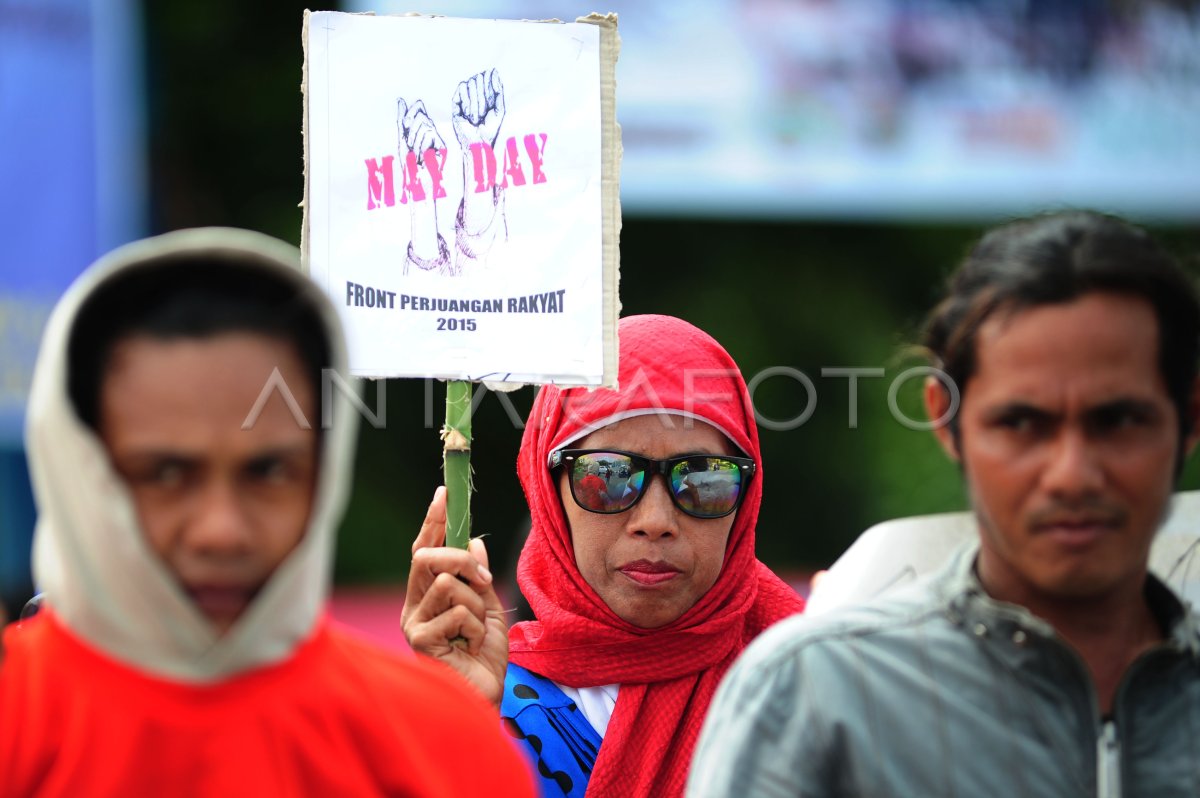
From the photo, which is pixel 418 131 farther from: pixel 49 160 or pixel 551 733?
pixel 49 160

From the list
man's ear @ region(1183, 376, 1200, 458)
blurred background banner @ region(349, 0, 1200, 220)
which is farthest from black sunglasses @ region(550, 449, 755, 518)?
blurred background banner @ region(349, 0, 1200, 220)

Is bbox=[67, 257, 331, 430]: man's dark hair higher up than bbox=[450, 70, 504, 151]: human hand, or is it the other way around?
bbox=[450, 70, 504, 151]: human hand

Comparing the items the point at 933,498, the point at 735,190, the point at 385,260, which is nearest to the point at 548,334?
the point at 385,260

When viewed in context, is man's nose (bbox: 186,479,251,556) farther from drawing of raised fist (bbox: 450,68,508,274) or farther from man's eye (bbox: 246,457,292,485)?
drawing of raised fist (bbox: 450,68,508,274)

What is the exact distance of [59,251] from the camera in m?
7.59

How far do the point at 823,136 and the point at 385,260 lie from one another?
722 centimetres

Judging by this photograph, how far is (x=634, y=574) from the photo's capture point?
3.08 metres

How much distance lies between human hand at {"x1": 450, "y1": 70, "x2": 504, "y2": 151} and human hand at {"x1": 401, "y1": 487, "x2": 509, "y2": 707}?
0.74 m

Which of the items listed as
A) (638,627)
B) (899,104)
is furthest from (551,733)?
(899,104)

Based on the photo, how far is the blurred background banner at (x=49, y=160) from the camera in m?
7.48

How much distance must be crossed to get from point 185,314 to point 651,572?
1.38m

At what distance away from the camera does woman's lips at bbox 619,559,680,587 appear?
3066 millimetres

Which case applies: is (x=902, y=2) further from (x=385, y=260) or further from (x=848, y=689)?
(x=848, y=689)

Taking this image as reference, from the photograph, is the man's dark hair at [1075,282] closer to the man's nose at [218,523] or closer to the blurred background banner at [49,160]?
the man's nose at [218,523]
